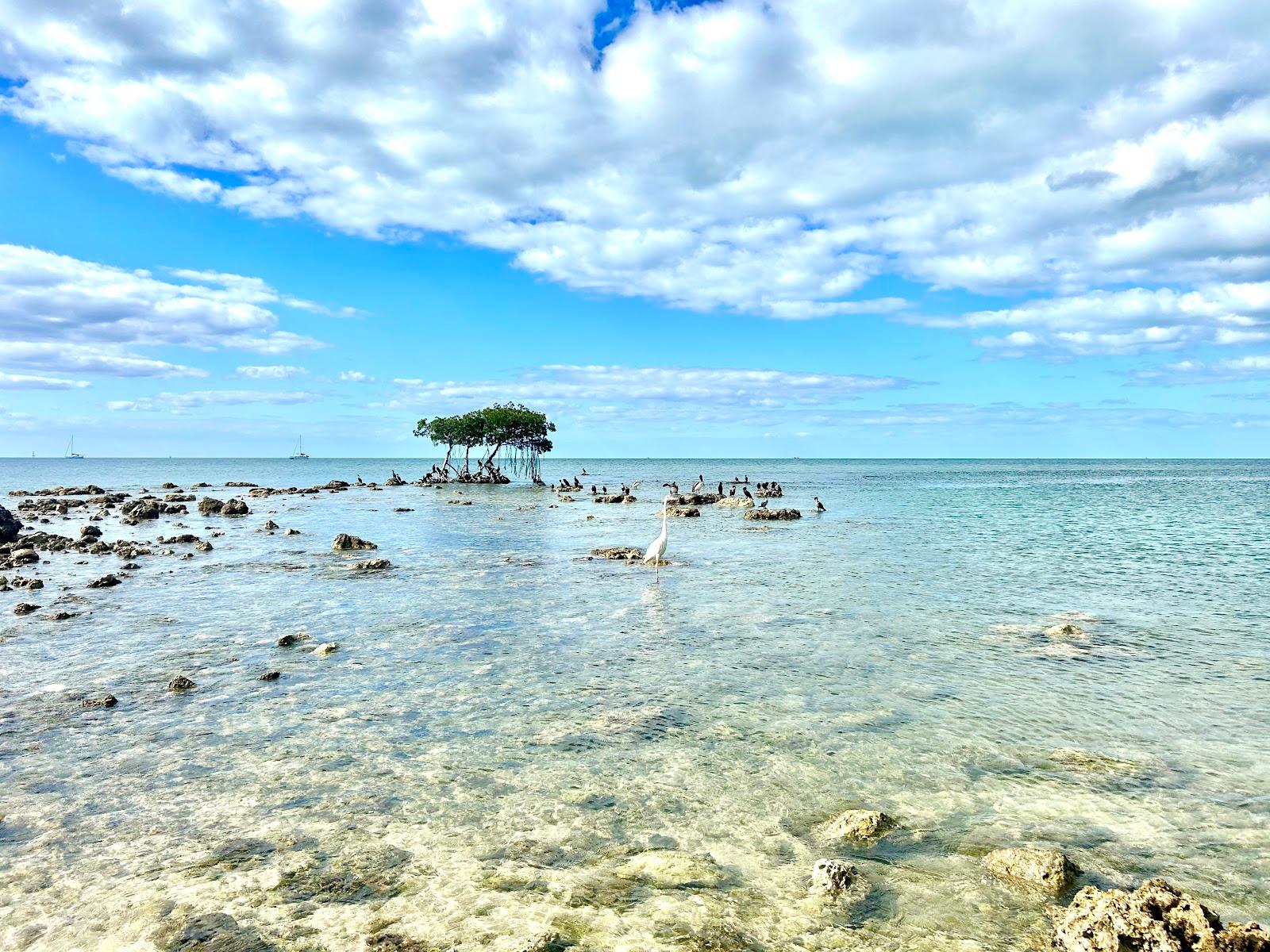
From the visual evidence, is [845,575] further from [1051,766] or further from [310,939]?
[310,939]

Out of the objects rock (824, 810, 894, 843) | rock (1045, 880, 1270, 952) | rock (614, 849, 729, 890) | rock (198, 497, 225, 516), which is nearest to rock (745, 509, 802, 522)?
rock (198, 497, 225, 516)

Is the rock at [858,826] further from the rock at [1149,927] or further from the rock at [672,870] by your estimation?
the rock at [1149,927]

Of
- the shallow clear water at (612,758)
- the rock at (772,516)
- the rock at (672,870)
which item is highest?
the rock at (772,516)

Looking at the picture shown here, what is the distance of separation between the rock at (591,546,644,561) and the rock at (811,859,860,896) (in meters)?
21.4

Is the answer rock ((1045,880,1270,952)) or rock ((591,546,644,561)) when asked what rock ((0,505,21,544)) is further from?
rock ((1045,880,1270,952))

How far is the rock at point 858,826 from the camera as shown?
24.6 ft

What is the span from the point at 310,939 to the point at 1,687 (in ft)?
33.2

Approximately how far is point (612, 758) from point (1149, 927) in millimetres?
5683

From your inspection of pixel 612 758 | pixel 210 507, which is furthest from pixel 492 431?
pixel 612 758

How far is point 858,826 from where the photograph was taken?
7555mm

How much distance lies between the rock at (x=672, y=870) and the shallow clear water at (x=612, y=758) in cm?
5

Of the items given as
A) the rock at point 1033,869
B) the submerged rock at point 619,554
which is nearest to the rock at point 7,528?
the submerged rock at point 619,554

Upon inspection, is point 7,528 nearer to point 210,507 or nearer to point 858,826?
point 210,507

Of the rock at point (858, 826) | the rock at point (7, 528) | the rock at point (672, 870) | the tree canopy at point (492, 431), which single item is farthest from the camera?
the tree canopy at point (492, 431)
